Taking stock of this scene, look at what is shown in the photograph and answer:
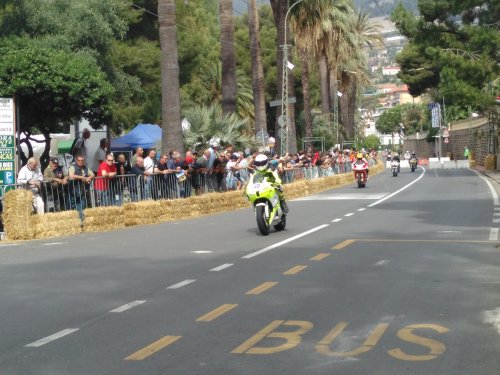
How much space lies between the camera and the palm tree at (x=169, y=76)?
2816 cm

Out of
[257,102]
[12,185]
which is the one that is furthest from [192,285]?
[257,102]

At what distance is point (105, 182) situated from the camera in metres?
22.7

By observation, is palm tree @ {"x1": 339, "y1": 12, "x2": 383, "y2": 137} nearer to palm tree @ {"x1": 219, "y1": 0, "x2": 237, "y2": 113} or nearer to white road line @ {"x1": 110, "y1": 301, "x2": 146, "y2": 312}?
palm tree @ {"x1": 219, "y1": 0, "x2": 237, "y2": 113}

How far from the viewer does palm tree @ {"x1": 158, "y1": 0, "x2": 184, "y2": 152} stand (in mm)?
28156

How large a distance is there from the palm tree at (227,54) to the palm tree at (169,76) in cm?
620

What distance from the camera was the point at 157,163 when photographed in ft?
86.1

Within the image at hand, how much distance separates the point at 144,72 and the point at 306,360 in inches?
1783

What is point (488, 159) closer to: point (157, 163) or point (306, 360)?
point (157, 163)

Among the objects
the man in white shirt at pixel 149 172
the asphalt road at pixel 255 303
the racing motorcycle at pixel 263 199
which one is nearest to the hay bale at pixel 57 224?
the asphalt road at pixel 255 303

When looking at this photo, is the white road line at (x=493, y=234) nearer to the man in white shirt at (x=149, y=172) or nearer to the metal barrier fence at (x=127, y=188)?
the metal barrier fence at (x=127, y=188)

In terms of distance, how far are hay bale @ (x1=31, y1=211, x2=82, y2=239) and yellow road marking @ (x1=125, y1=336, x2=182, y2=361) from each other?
11.8m

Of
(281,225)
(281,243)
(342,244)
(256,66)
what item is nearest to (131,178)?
(281,225)

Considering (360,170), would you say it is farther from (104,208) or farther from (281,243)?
(281,243)

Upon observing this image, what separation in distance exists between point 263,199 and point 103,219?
15.4 feet
